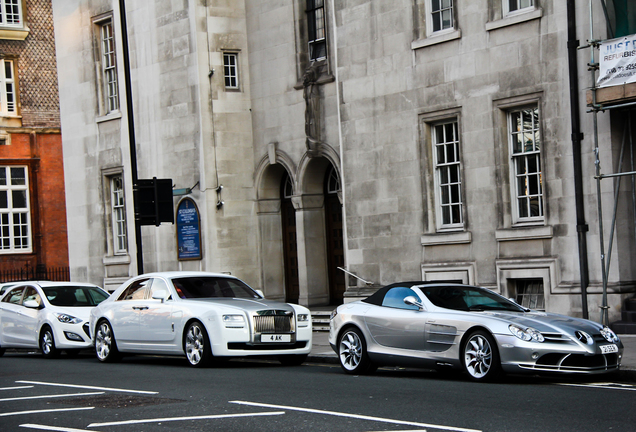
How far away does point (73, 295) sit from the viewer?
831 inches

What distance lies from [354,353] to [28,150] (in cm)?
3086

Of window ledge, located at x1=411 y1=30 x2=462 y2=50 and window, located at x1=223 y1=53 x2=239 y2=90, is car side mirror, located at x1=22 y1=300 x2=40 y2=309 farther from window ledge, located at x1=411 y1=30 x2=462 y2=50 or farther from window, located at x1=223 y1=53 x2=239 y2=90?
window ledge, located at x1=411 y1=30 x2=462 y2=50

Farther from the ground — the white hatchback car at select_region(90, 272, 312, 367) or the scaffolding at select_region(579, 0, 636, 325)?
the scaffolding at select_region(579, 0, 636, 325)

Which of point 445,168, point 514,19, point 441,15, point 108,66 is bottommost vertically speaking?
point 445,168

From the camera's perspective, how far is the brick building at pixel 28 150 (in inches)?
1642

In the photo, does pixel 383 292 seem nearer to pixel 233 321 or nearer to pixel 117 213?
pixel 233 321

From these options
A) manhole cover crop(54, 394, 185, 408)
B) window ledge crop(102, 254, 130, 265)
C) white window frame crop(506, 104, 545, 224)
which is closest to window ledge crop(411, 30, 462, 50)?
white window frame crop(506, 104, 545, 224)

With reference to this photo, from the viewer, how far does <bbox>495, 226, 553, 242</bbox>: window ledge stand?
61.7 ft

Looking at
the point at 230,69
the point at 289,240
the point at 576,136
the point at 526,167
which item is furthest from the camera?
the point at 289,240

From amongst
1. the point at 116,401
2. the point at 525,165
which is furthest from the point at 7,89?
the point at 116,401

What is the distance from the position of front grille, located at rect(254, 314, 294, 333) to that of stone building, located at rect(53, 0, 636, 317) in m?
5.48

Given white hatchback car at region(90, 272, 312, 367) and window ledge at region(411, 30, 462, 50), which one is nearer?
white hatchback car at region(90, 272, 312, 367)

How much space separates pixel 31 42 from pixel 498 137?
2905cm

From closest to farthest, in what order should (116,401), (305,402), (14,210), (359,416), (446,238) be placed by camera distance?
(359,416), (305,402), (116,401), (446,238), (14,210)
